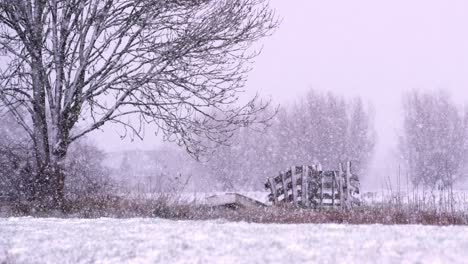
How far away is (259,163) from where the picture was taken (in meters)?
52.7

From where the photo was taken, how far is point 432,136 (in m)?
49.3

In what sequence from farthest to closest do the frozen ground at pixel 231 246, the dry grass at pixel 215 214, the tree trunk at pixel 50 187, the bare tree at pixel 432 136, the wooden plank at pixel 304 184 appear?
the bare tree at pixel 432 136 → the wooden plank at pixel 304 184 → the tree trunk at pixel 50 187 → the dry grass at pixel 215 214 → the frozen ground at pixel 231 246

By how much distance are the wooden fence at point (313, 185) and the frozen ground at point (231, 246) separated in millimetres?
13166

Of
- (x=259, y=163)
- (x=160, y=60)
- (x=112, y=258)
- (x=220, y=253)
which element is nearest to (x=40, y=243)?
(x=112, y=258)

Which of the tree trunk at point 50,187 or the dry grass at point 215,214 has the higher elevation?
the tree trunk at point 50,187

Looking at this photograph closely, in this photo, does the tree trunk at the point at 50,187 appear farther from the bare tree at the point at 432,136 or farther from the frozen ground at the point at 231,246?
the bare tree at the point at 432,136

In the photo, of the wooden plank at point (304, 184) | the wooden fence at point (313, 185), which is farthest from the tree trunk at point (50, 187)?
the wooden plank at point (304, 184)

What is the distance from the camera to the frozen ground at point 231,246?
3281 mm

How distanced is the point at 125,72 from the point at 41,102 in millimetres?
2160

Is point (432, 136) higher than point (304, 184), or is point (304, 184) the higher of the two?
point (432, 136)

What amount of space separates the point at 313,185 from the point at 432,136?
114 feet

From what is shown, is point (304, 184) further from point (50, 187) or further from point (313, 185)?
point (50, 187)

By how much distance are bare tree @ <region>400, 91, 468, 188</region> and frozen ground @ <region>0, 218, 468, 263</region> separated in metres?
43.6

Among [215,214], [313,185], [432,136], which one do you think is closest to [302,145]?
[432,136]
